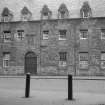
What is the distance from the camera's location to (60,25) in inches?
930

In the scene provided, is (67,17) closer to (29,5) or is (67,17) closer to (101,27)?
(101,27)

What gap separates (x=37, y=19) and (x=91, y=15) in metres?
7.22

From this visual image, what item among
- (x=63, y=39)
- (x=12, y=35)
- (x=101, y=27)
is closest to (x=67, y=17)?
(x=63, y=39)

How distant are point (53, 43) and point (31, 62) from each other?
3910 mm

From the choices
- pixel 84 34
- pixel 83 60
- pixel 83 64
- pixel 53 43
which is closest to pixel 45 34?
pixel 53 43

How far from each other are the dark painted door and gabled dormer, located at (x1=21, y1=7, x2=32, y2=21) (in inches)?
192

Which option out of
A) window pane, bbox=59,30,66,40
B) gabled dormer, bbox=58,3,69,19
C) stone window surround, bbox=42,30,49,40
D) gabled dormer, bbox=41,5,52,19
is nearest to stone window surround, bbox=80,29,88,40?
window pane, bbox=59,30,66,40

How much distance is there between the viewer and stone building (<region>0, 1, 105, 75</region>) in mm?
22625

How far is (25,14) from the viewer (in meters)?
25.0

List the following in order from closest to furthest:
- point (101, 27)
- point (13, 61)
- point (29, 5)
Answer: point (101, 27)
point (13, 61)
point (29, 5)

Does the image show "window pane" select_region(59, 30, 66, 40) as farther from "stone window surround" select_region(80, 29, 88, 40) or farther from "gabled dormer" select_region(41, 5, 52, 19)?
"gabled dormer" select_region(41, 5, 52, 19)

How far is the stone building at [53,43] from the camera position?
22.6 metres

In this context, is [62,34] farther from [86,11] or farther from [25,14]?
[25,14]

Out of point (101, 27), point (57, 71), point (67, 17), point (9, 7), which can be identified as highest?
point (9, 7)
